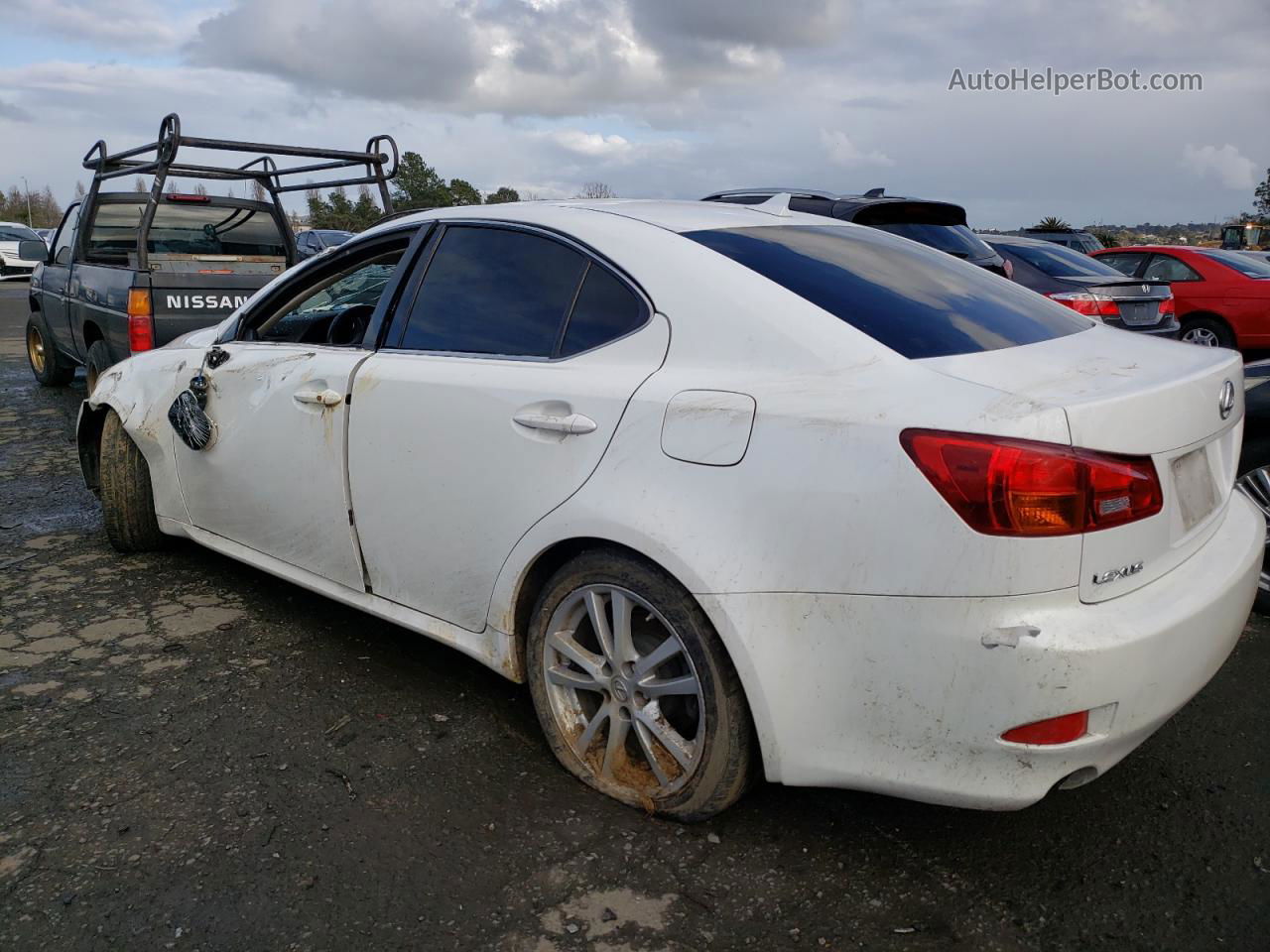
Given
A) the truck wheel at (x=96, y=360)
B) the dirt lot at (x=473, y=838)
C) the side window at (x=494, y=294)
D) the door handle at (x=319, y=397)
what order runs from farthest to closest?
the truck wheel at (x=96, y=360), the door handle at (x=319, y=397), the side window at (x=494, y=294), the dirt lot at (x=473, y=838)

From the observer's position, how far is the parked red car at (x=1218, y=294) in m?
11.5

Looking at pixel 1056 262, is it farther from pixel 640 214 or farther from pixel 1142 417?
pixel 1142 417

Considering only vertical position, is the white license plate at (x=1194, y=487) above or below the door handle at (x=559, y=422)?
below

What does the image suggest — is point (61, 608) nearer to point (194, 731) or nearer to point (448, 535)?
point (194, 731)

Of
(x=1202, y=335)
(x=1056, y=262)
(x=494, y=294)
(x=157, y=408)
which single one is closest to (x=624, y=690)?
(x=494, y=294)

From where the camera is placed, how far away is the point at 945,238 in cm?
768

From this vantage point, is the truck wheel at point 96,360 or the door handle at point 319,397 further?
the truck wheel at point 96,360

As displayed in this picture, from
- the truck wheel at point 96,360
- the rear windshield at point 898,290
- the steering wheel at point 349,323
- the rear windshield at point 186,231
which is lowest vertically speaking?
the truck wheel at point 96,360

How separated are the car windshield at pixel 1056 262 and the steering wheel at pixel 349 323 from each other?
7464 millimetres

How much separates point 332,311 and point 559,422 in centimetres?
201

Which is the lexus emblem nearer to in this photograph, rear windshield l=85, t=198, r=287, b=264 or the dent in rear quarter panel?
the dent in rear quarter panel

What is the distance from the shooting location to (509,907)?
2.35 meters

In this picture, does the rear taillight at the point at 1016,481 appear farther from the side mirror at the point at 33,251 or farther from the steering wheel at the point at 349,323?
→ the side mirror at the point at 33,251

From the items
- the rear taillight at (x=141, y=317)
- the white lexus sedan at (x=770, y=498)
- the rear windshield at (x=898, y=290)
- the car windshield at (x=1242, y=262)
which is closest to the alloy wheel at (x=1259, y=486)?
the white lexus sedan at (x=770, y=498)
